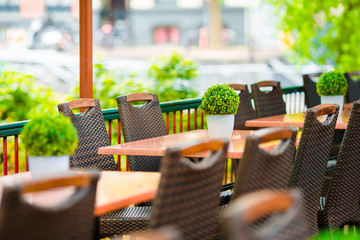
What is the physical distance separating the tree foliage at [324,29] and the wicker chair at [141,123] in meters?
5.73

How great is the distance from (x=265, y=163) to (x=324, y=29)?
774cm

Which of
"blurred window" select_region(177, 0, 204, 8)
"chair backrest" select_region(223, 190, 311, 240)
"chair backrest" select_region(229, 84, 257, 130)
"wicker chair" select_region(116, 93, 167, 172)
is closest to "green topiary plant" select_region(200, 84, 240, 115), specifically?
"wicker chair" select_region(116, 93, 167, 172)

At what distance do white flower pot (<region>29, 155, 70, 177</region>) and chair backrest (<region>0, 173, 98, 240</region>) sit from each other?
0.58m

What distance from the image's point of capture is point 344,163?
11.4ft

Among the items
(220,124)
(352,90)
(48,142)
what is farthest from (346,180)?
(352,90)

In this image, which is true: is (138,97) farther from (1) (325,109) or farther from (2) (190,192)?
(2) (190,192)

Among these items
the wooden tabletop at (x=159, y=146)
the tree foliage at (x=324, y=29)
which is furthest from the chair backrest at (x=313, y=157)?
the tree foliage at (x=324, y=29)

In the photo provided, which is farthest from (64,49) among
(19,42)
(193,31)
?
(193,31)

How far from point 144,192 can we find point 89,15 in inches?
104

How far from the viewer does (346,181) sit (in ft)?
11.5

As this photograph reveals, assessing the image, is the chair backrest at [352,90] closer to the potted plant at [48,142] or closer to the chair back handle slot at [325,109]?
the chair back handle slot at [325,109]

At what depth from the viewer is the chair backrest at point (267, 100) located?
5.36 m

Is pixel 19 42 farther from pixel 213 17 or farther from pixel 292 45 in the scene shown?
pixel 292 45

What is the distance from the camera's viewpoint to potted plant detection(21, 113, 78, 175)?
254 cm
